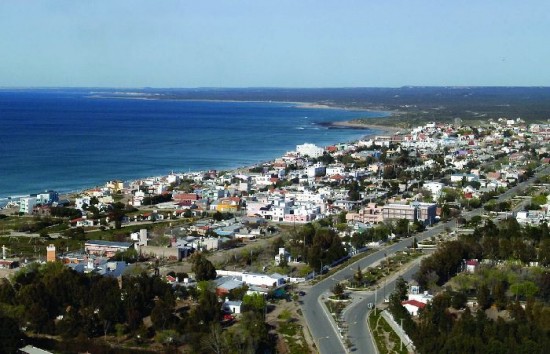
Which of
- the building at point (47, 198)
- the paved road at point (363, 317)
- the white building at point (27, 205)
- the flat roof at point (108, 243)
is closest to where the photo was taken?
the paved road at point (363, 317)

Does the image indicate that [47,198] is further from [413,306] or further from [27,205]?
[413,306]

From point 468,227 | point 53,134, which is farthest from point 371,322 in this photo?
point 53,134

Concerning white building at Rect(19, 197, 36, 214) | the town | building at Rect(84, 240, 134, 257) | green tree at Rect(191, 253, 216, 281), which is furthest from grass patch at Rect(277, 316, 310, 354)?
white building at Rect(19, 197, 36, 214)

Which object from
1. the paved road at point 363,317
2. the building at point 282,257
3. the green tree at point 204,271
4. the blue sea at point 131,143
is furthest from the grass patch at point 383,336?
the blue sea at point 131,143

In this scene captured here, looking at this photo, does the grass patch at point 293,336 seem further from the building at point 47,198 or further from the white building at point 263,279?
the building at point 47,198

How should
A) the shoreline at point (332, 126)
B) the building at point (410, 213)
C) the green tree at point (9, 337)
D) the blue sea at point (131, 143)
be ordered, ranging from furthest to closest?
the blue sea at point (131, 143), the shoreline at point (332, 126), the building at point (410, 213), the green tree at point (9, 337)

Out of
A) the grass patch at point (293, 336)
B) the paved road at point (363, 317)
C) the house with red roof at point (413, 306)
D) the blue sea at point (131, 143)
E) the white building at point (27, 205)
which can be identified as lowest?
the blue sea at point (131, 143)

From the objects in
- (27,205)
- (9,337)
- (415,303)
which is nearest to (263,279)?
(415,303)
